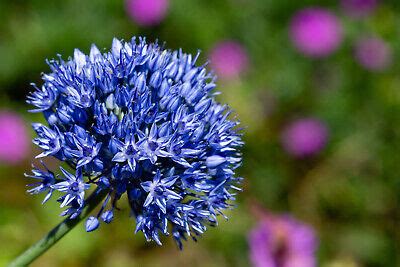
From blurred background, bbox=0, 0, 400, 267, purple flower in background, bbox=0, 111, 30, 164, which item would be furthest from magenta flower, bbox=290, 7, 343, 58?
purple flower in background, bbox=0, 111, 30, 164

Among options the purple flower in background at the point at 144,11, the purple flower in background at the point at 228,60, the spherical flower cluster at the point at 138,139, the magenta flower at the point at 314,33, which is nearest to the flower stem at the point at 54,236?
the spherical flower cluster at the point at 138,139

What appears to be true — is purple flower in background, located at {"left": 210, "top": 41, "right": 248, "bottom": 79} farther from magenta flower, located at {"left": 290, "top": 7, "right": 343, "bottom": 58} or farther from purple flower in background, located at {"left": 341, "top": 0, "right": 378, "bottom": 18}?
purple flower in background, located at {"left": 341, "top": 0, "right": 378, "bottom": 18}

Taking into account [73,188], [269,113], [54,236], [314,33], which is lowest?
[269,113]

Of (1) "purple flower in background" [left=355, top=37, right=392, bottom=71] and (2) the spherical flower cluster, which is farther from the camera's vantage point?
(1) "purple flower in background" [left=355, top=37, right=392, bottom=71]

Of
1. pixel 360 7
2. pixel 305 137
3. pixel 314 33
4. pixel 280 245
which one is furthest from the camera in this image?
pixel 360 7

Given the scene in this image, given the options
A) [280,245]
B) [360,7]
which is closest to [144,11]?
[360,7]

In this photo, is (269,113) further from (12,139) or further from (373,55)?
(12,139)
